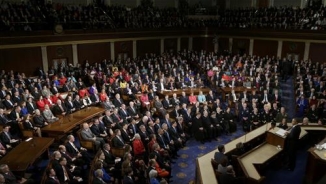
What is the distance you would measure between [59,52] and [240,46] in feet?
48.4

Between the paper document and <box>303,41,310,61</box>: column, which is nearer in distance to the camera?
the paper document

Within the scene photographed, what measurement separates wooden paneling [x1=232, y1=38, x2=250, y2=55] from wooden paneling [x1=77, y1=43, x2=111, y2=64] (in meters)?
11.0

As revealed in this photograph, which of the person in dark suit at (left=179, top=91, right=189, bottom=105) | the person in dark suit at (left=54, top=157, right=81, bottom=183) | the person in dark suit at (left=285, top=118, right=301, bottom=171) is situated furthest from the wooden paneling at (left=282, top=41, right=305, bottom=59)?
the person in dark suit at (left=54, top=157, right=81, bottom=183)

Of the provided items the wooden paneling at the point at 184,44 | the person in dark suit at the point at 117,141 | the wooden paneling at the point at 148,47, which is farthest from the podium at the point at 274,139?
the wooden paneling at the point at 184,44

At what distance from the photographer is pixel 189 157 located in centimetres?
961

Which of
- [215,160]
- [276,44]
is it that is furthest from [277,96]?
[276,44]

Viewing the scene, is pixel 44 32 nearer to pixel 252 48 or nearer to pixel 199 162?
pixel 199 162

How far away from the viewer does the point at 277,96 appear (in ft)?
45.1

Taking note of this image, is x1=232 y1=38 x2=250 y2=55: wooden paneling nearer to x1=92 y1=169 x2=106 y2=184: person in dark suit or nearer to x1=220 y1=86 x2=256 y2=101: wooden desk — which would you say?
x1=220 y1=86 x2=256 y2=101: wooden desk

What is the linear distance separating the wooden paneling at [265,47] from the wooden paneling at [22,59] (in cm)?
1637

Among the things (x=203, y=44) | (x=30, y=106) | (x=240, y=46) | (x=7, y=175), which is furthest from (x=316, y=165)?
(x=203, y=44)

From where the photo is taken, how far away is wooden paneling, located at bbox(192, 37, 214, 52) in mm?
26406

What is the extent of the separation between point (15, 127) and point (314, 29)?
18.9 meters

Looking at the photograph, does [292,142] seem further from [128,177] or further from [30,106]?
[30,106]
